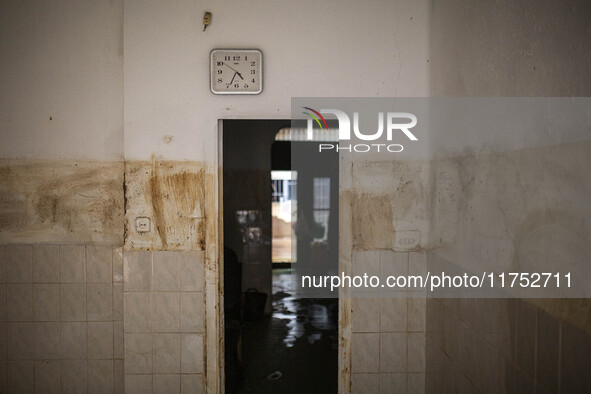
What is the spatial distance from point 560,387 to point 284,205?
1081 centimetres

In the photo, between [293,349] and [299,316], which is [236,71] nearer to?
[293,349]

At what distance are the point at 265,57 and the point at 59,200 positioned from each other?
167 cm

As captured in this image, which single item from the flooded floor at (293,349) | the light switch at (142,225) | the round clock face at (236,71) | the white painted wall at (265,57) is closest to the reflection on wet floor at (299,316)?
the flooded floor at (293,349)

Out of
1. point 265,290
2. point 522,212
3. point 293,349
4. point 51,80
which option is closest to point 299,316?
point 265,290

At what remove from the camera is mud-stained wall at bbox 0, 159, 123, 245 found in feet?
9.20

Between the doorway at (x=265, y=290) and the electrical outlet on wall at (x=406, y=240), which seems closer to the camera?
the electrical outlet on wall at (x=406, y=240)

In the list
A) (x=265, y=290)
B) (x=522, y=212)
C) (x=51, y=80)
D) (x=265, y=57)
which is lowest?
(x=265, y=290)

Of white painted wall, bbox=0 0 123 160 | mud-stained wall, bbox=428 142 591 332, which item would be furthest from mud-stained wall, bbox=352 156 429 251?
white painted wall, bbox=0 0 123 160

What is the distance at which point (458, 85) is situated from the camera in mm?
2363

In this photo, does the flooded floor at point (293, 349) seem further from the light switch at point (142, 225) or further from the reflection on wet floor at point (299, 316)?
the light switch at point (142, 225)

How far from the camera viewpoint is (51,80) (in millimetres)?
2801

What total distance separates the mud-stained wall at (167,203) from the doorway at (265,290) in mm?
1228

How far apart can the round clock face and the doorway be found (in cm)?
112

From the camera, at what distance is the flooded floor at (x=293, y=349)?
3580 mm
